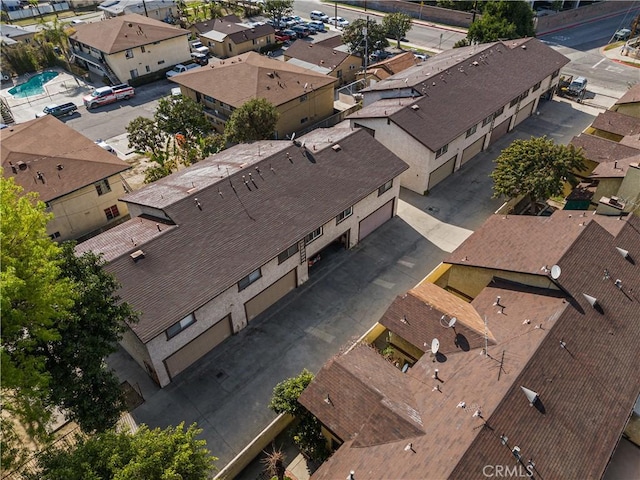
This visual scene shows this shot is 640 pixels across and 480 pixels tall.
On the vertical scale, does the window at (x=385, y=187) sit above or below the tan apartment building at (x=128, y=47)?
below

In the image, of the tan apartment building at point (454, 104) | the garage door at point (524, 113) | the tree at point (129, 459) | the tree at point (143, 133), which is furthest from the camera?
the garage door at point (524, 113)

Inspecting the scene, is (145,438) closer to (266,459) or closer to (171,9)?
(266,459)

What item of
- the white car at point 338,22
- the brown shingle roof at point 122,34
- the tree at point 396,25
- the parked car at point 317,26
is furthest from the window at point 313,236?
the white car at point 338,22

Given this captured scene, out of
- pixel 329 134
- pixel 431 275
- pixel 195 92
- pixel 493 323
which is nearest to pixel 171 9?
pixel 195 92

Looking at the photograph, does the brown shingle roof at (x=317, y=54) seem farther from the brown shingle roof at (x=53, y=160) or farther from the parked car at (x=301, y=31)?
the brown shingle roof at (x=53, y=160)

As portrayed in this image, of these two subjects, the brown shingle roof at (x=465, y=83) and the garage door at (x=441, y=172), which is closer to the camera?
the brown shingle roof at (x=465, y=83)

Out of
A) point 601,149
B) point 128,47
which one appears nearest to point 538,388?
point 601,149
